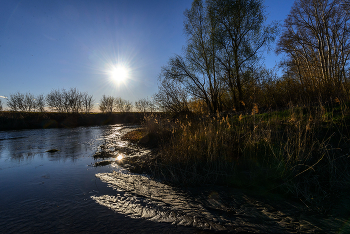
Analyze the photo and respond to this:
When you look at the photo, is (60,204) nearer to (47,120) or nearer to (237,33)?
(237,33)

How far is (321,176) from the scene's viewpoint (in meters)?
3.94

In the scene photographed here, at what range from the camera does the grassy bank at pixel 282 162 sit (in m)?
3.72

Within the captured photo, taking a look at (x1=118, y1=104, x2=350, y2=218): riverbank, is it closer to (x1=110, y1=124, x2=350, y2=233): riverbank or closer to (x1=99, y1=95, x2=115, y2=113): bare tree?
(x1=110, y1=124, x2=350, y2=233): riverbank

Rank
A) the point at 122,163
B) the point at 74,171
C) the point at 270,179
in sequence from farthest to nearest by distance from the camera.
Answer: the point at 122,163, the point at 74,171, the point at 270,179

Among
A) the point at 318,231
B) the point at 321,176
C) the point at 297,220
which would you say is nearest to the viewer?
the point at 318,231

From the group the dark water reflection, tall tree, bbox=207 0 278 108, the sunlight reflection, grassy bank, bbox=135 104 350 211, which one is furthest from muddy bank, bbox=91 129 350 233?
tall tree, bbox=207 0 278 108

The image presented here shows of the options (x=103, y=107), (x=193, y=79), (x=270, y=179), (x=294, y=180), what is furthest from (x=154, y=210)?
(x=103, y=107)

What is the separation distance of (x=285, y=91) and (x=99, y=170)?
10.4 m

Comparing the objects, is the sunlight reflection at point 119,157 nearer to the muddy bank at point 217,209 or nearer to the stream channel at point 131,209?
the stream channel at point 131,209

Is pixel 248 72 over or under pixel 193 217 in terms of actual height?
over

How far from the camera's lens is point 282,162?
4281 mm

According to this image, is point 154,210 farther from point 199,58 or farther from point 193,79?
point 199,58

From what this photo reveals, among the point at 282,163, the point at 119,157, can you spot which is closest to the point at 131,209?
the point at 282,163

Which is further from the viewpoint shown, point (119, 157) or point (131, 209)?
point (119, 157)
